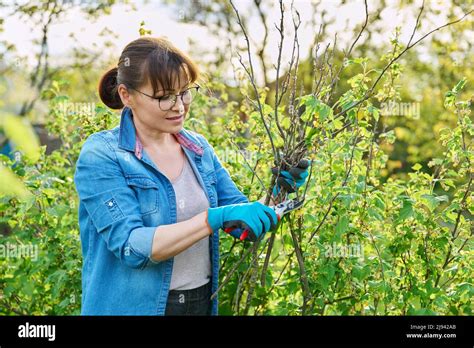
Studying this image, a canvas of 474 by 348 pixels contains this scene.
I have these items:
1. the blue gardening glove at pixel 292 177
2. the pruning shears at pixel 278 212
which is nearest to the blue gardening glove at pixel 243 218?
the pruning shears at pixel 278 212

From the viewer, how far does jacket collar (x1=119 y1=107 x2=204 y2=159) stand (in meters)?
2.46

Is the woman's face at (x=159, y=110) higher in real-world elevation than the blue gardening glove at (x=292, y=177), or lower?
higher

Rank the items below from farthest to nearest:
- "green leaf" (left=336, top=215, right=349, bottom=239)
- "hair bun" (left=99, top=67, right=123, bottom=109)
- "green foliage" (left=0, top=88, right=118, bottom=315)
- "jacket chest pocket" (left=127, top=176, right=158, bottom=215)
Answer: "green foliage" (left=0, top=88, right=118, bottom=315) < "green leaf" (left=336, top=215, right=349, bottom=239) < "hair bun" (left=99, top=67, right=123, bottom=109) < "jacket chest pocket" (left=127, top=176, right=158, bottom=215)

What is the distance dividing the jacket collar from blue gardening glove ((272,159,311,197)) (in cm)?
33

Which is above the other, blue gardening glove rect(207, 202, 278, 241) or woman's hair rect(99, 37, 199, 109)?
woman's hair rect(99, 37, 199, 109)

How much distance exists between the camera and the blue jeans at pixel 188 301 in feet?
7.93

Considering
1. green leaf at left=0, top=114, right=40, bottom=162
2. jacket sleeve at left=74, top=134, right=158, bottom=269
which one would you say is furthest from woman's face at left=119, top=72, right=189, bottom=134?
green leaf at left=0, top=114, right=40, bottom=162

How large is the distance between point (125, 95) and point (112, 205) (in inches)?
17.0

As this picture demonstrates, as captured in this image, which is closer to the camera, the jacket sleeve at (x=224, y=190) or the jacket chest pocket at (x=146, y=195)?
the jacket chest pocket at (x=146, y=195)

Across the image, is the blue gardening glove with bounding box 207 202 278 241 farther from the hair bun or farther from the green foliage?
the green foliage

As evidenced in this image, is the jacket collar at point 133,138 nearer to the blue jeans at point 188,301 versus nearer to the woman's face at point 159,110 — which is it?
the woman's face at point 159,110

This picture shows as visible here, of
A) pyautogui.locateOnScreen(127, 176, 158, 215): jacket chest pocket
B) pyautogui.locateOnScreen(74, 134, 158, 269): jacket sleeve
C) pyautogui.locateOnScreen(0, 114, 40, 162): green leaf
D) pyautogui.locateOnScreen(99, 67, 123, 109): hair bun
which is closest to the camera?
pyautogui.locateOnScreen(0, 114, 40, 162): green leaf

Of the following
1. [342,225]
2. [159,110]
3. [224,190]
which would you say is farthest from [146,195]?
[342,225]

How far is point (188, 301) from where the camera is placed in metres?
2.45
